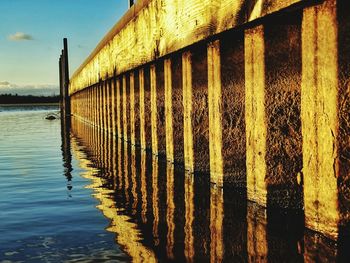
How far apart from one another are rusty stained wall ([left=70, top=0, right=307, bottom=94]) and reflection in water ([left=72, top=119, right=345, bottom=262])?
1.70 m

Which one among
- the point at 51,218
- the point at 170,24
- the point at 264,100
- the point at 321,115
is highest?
the point at 170,24

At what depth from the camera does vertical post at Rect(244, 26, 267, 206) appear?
4648 mm

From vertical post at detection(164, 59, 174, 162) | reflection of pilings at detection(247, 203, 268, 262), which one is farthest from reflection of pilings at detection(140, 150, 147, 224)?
reflection of pilings at detection(247, 203, 268, 262)

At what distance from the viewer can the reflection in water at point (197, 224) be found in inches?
146

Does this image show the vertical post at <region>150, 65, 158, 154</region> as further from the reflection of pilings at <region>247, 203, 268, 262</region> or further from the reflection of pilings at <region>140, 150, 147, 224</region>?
the reflection of pilings at <region>247, 203, 268, 262</region>

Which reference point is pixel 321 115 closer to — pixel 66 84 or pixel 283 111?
pixel 283 111

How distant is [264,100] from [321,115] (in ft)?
2.99

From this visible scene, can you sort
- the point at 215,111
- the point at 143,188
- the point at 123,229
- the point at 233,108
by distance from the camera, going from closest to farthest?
the point at 123,229, the point at 233,108, the point at 215,111, the point at 143,188

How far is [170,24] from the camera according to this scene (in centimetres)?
672

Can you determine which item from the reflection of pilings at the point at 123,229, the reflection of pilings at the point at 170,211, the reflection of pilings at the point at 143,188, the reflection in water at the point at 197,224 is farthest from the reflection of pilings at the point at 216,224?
the reflection of pilings at the point at 143,188

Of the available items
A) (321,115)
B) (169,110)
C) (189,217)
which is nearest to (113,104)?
(169,110)

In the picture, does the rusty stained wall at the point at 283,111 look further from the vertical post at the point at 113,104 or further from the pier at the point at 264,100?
the vertical post at the point at 113,104

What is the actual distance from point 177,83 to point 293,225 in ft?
12.1

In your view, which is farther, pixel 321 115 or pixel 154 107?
pixel 154 107
